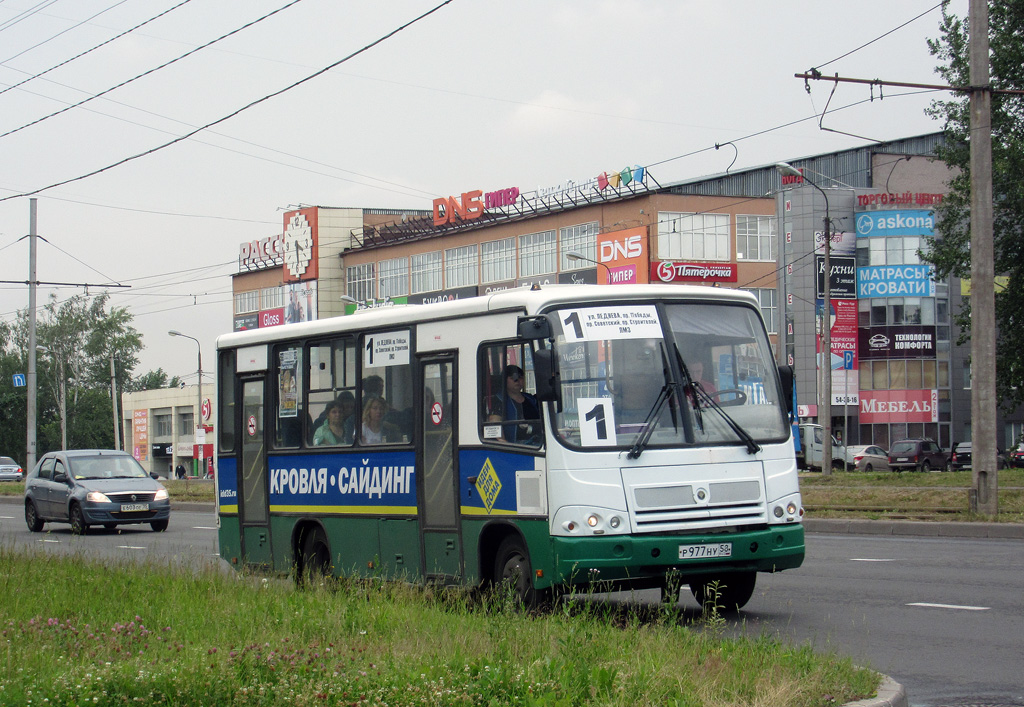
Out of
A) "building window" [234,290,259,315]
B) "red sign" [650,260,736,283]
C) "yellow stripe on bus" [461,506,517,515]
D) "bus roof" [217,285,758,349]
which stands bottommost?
"yellow stripe on bus" [461,506,517,515]

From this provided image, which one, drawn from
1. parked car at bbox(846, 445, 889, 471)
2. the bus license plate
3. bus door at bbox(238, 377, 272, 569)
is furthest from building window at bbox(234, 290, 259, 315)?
the bus license plate

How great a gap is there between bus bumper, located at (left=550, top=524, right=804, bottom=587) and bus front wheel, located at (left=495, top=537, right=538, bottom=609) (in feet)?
1.38

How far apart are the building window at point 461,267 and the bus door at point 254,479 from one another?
72.7 meters

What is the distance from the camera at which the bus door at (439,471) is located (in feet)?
36.2

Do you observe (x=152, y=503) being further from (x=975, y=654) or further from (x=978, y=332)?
(x=975, y=654)

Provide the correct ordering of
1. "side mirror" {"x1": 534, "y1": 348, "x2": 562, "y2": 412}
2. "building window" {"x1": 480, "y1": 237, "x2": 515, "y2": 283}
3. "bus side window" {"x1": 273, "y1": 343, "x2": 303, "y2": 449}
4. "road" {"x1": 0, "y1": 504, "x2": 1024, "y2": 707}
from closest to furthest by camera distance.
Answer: "road" {"x1": 0, "y1": 504, "x2": 1024, "y2": 707}
"side mirror" {"x1": 534, "y1": 348, "x2": 562, "y2": 412}
"bus side window" {"x1": 273, "y1": 343, "x2": 303, "y2": 449}
"building window" {"x1": 480, "y1": 237, "x2": 515, "y2": 283}

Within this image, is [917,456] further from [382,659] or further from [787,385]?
[382,659]

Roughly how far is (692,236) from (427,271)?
75.0 ft

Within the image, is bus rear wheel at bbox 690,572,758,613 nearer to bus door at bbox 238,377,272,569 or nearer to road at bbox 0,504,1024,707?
road at bbox 0,504,1024,707

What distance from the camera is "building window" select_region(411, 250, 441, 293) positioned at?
297ft

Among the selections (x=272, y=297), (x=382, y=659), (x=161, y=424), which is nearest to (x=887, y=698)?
(x=382, y=659)

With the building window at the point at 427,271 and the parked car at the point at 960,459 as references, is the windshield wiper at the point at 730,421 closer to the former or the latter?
the parked car at the point at 960,459

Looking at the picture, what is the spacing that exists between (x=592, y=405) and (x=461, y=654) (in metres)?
3.47

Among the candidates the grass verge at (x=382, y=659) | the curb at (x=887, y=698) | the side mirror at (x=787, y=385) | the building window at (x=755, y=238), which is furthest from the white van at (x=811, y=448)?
the curb at (x=887, y=698)
